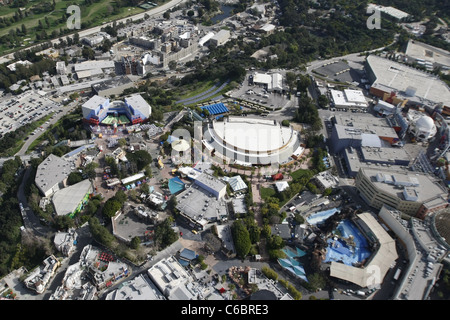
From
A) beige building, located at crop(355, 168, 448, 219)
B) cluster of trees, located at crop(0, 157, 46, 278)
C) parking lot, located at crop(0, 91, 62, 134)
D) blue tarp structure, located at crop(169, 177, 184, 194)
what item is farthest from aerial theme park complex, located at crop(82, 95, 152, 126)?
beige building, located at crop(355, 168, 448, 219)

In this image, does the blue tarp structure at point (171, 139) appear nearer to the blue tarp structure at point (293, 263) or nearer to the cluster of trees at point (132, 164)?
the cluster of trees at point (132, 164)

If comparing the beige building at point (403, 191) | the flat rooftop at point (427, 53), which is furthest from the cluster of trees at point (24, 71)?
the flat rooftop at point (427, 53)

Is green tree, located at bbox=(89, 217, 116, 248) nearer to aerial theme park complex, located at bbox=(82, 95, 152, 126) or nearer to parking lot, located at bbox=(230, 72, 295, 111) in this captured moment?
aerial theme park complex, located at bbox=(82, 95, 152, 126)

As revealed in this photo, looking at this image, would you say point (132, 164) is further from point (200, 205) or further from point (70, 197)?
point (200, 205)

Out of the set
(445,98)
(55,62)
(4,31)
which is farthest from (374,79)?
(4,31)

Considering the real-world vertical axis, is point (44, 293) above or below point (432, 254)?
below

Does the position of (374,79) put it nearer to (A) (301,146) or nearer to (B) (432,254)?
(A) (301,146)
